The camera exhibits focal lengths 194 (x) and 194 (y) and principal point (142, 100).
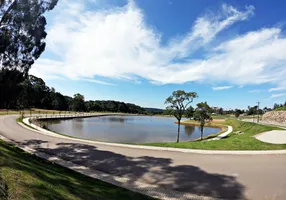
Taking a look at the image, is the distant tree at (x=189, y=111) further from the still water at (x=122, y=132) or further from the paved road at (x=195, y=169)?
the paved road at (x=195, y=169)

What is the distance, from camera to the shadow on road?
6.05 meters

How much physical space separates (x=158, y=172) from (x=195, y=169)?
1.56 meters

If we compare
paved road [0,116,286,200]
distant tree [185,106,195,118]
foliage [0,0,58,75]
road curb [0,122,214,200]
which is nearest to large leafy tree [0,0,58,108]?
foliage [0,0,58,75]

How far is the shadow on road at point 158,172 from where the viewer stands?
19.9ft

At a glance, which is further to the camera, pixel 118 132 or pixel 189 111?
pixel 118 132

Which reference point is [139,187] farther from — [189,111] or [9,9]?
[189,111]

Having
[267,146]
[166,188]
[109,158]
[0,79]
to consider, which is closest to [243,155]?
[267,146]

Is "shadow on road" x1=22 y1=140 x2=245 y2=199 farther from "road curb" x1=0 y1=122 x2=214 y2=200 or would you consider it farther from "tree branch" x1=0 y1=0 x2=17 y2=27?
"tree branch" x1=0 y1=0 x2=17 y2=27

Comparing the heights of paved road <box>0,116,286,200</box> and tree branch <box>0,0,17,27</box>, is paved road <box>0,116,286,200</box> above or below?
below

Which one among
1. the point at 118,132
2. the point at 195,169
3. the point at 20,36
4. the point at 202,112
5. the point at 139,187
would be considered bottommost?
the point at 118,132

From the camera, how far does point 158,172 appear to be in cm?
750

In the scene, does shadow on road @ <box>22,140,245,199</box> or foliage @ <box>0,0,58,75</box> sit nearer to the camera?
shadow on road @ <box>22,140,245,199</box>

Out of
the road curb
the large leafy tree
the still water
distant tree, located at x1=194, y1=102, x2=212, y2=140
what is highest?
the large leafy tree

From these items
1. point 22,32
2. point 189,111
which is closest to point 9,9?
point 22,32
